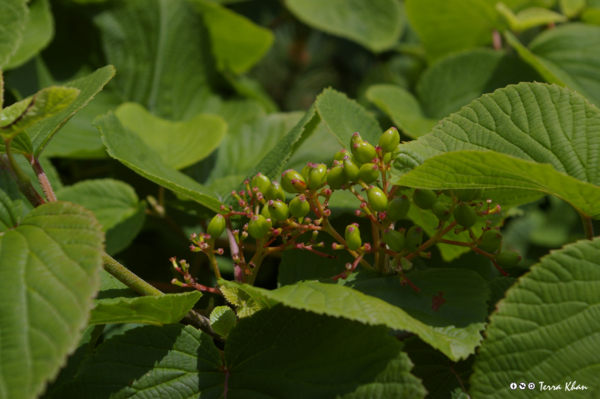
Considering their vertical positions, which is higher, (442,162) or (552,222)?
(442,162)

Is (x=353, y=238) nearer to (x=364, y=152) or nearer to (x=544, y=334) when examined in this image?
(x=364, y=152)

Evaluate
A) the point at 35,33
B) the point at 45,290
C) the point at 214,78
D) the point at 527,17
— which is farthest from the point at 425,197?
the point at 35,33

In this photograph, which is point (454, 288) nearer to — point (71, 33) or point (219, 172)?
point (219, 172)

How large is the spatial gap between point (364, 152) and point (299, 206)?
0.16 m

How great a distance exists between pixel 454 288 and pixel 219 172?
956 millimetres

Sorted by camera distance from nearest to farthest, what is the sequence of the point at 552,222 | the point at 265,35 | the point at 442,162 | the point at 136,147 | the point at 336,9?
the point at 442,162 < the point at 136,147 < the point at 265,35 < the point at 336,9 < the point at 552,222

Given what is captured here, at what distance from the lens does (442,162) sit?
78cm

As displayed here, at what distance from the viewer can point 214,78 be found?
78.3 inches

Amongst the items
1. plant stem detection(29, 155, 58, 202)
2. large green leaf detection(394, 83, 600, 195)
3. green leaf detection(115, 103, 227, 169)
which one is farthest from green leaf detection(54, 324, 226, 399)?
green leaf detection(115, 103, 227, 169)

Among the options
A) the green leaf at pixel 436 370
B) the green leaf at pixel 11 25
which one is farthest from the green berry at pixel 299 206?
the green leaf at pixel 11 25

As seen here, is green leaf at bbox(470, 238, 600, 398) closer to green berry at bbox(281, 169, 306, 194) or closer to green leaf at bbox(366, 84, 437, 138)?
green berry at bbox(281, 169, 306, 194)

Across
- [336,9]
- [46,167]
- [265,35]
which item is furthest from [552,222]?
[46,167]

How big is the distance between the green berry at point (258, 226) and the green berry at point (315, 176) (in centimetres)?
11

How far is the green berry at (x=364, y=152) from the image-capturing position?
2.91ft
